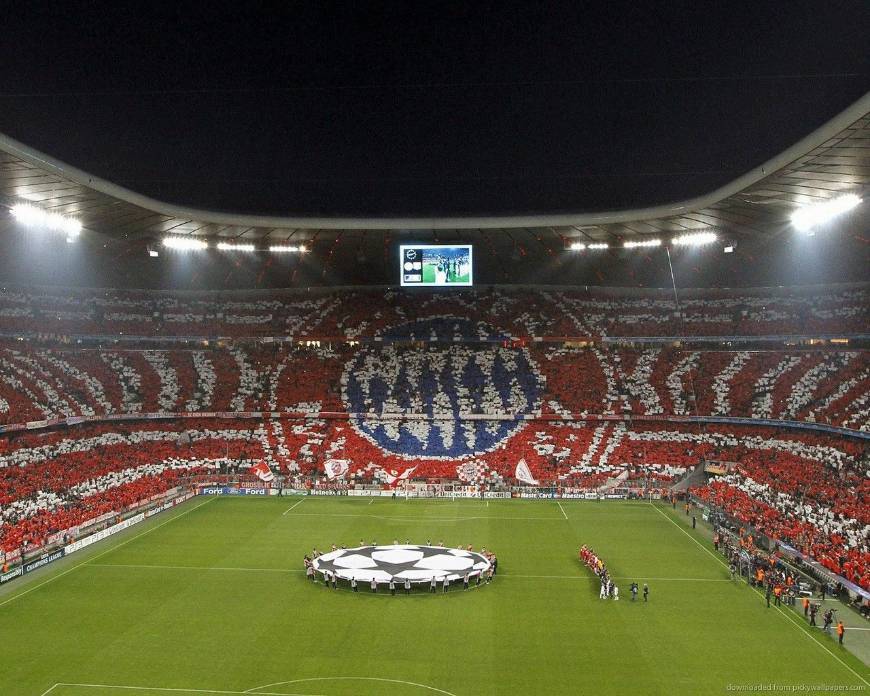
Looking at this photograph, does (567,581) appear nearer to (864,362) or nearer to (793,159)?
(793,159)

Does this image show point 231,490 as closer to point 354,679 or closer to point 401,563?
point 401,563

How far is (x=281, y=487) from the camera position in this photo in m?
45.7

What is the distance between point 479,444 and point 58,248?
3560 centimetres

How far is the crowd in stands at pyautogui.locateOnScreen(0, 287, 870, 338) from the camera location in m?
57.5

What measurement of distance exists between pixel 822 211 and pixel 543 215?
620 inches

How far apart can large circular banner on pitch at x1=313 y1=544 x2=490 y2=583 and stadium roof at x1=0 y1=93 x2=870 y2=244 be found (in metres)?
21.4

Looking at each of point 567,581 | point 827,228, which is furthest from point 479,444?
point 827,228

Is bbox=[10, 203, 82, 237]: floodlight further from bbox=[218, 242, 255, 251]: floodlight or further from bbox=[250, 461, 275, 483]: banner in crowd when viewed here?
bbox=[250, 461, 275, 483]: banner in crowd

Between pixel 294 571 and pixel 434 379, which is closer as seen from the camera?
pixel 294 571

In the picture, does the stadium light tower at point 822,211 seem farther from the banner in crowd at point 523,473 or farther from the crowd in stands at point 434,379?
the banner in crowd at point 523,473

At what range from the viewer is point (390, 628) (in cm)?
2205

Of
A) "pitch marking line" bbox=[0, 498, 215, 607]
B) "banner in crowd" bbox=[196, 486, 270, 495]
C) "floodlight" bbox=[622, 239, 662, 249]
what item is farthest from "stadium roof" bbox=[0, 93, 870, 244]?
"pitch marking line" bbox=[0, 498, 215, 607]

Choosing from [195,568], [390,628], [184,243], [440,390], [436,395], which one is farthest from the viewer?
[440,390]

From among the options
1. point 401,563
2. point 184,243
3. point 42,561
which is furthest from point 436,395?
point 42,561
